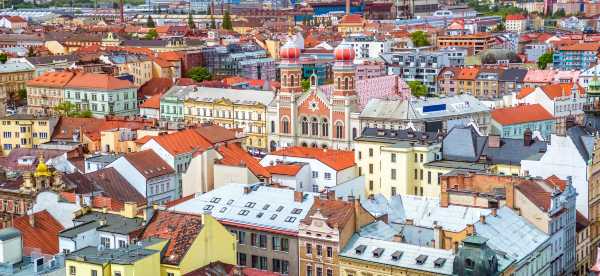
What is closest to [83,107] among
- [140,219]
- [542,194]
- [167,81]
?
[167,81]

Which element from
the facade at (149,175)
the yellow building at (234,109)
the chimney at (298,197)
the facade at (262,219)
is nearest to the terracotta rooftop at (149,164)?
the facade at (149,175)

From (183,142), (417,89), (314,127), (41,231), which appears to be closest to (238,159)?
(183,142)

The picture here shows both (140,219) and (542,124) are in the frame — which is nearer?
(140,219)

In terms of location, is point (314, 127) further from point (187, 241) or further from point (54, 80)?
point (187, 241)

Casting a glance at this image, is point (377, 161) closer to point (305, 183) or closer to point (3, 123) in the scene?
point (305, 183)

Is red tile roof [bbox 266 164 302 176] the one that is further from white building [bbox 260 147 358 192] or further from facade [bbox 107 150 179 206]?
facade [bbox 107 150 179 206]

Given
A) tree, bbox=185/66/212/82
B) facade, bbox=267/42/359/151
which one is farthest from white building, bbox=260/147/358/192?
tree, bbox=185/66/212/82
